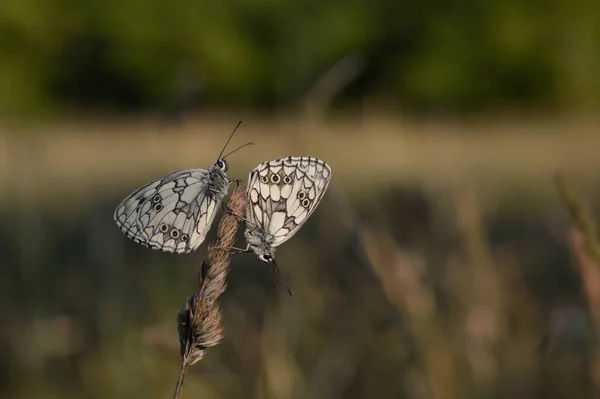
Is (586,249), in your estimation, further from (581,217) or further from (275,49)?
(275,49)

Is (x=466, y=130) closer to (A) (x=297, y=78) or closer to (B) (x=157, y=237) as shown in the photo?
(A) (x=297, y=78)

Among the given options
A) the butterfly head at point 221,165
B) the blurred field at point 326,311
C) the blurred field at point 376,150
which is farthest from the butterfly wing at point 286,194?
the blurred field at point 376,150

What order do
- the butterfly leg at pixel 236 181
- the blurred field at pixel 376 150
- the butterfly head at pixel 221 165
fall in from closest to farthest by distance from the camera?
the butterfly leg at pixel 236 181 < the butterfly head at pixel 221 165 < the blurred field at pixel 376 150

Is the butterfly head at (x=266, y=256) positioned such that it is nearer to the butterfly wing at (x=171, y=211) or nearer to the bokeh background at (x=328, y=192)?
the butterfly wing at (x=171, y=211)

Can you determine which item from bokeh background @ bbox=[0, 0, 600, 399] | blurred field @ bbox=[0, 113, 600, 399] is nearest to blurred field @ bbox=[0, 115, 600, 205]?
bokeh background @ bbox=[0, 0, 600, 399]

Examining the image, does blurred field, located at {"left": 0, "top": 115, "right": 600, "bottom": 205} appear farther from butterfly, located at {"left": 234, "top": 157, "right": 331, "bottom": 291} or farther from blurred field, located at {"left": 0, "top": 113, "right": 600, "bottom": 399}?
butterfly, located at {"left": 234, "top": 157, "right": 331, "bottom": 291}
